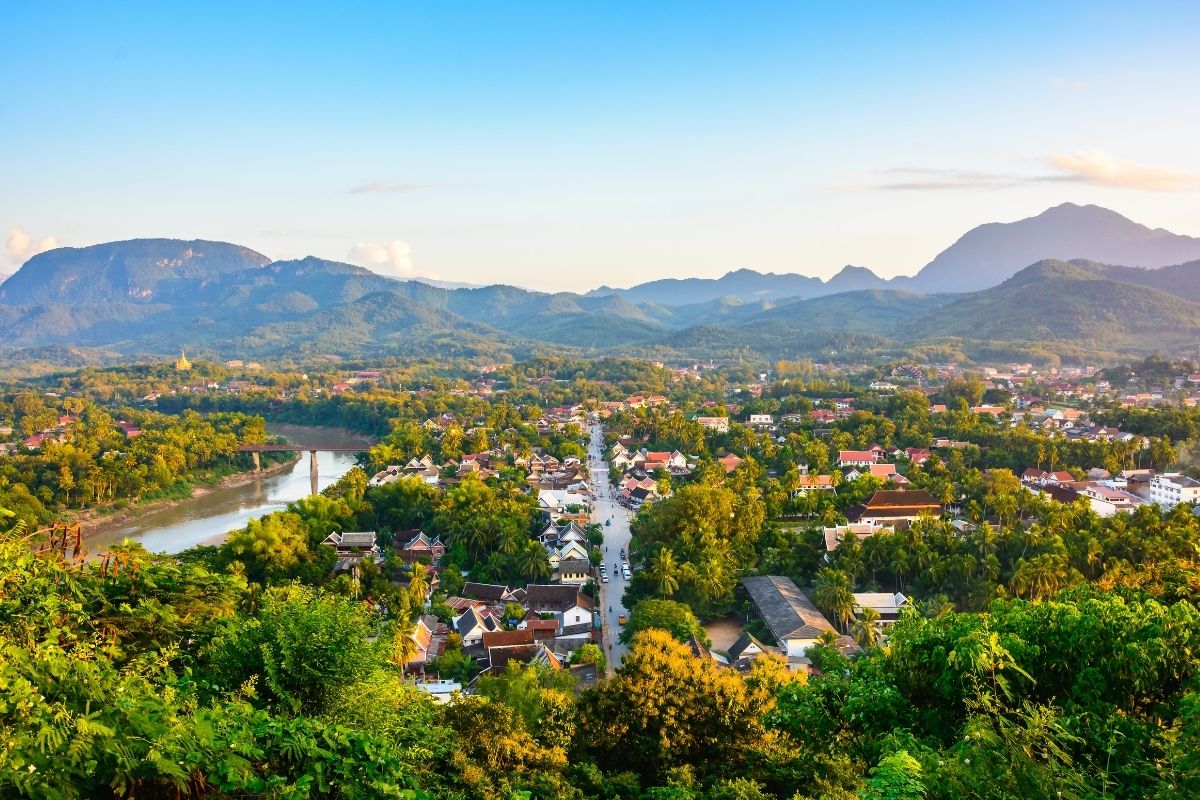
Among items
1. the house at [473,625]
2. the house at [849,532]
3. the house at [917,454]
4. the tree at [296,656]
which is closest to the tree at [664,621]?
the house at [473,625]

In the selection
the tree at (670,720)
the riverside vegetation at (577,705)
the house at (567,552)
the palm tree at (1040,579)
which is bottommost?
the house at (567,552)

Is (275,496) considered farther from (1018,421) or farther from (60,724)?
(1018,421)

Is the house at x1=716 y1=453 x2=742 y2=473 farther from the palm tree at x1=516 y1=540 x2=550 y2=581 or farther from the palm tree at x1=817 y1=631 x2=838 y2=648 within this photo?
the palm tree at x1=817 y1=631 x2=838 y2=648

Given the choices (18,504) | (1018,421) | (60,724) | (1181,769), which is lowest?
(1018,421)

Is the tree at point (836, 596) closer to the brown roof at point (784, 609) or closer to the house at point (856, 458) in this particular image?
the brown roof at point (784, 609)

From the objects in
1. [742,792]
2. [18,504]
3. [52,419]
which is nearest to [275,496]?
[18,504]

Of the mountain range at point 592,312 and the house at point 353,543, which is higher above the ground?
the mountain range at point 592,312
